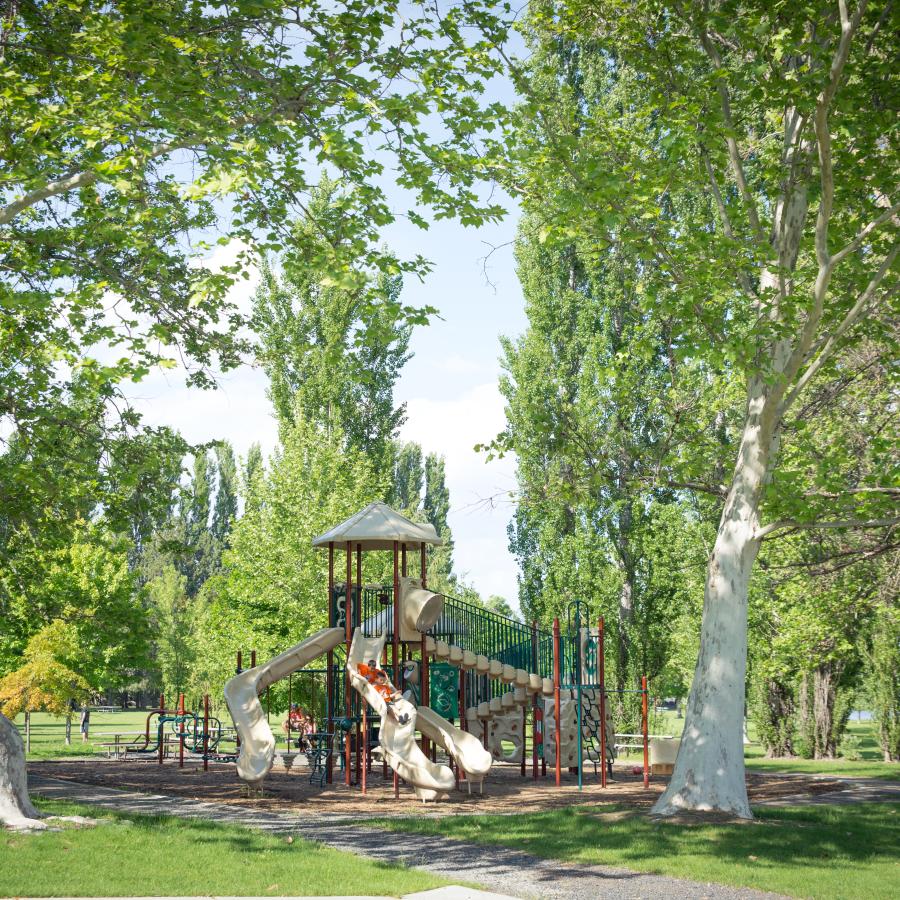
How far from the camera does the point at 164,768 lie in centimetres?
2250

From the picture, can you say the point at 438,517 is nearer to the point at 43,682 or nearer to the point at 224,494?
the point at 224,494

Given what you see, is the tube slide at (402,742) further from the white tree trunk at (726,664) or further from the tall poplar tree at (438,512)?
the tall poplar tree at (438,512)

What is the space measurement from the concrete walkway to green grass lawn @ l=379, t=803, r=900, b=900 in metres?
0.35

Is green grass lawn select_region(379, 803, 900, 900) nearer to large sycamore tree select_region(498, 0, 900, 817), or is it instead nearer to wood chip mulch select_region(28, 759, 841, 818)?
large sycamore tree select_region(498, 0, 900, 817)

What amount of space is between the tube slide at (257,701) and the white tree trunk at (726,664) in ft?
21.0

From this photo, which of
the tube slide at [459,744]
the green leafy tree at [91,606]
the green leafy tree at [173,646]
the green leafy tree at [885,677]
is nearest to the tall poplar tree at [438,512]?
the green leafy tree at [173,646]

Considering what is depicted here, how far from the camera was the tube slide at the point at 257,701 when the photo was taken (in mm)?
16109

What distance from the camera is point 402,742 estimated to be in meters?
15.9

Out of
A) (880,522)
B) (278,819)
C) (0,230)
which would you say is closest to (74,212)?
(0,230)

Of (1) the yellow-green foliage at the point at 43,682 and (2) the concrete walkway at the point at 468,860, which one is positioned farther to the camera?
(1) the yellow-green foliage at the point at 43,682

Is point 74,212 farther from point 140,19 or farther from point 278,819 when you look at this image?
point 278,819

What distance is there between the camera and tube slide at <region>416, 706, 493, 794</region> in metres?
16.1

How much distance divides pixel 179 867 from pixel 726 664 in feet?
24.3

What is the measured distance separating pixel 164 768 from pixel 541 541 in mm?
12125
